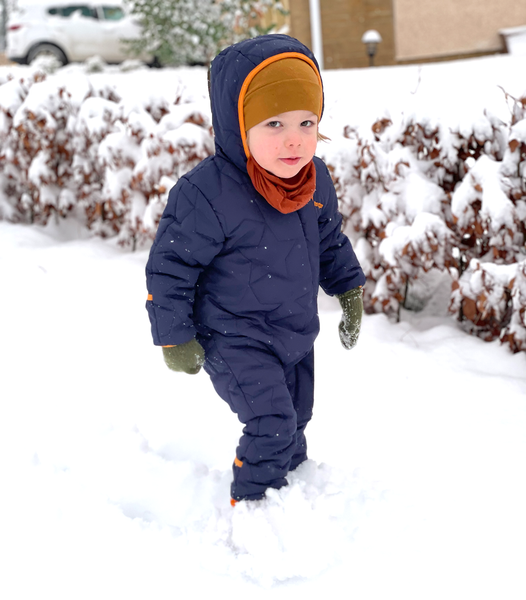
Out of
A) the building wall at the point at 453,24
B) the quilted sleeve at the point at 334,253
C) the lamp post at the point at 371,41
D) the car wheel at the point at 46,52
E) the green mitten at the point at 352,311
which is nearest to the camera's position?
the quilted sleeve at the point at 334,253

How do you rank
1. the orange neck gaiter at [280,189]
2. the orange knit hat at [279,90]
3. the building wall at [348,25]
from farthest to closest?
the building wall at [348,25], the orange neck gaiter at [280,189], the orange knit hat at [279,90]

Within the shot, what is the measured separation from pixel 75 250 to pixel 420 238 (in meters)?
2.50

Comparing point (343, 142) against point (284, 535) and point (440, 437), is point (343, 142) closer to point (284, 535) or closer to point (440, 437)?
point (440, 437)

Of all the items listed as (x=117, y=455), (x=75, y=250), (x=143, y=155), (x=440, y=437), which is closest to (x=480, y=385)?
(x=440, y=437)

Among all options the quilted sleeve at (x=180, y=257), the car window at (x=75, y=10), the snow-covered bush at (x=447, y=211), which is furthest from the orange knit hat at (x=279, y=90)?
the car window at (x=75, y=10)

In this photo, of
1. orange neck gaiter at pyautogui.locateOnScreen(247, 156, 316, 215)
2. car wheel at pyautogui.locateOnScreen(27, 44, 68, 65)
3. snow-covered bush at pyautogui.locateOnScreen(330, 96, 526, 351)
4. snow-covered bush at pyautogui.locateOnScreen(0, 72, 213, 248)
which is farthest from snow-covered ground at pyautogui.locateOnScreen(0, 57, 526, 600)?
car wheel at pyautogui.locateOnScreen(27, 44, 68, 65)

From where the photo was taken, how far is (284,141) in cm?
157

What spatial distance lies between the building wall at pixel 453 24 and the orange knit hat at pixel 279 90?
1112 cm

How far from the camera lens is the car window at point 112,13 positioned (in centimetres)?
1242

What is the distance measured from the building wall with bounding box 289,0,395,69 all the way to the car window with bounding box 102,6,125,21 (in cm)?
363

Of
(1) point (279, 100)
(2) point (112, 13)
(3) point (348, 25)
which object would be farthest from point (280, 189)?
(2) point (112, 13)

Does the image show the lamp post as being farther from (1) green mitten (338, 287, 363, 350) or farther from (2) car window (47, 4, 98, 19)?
(1) green mitten (338, 287, 363, 350)

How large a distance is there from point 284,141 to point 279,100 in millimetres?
104

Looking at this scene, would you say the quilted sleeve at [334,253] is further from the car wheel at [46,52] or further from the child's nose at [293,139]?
the car wheel at [46,52]
